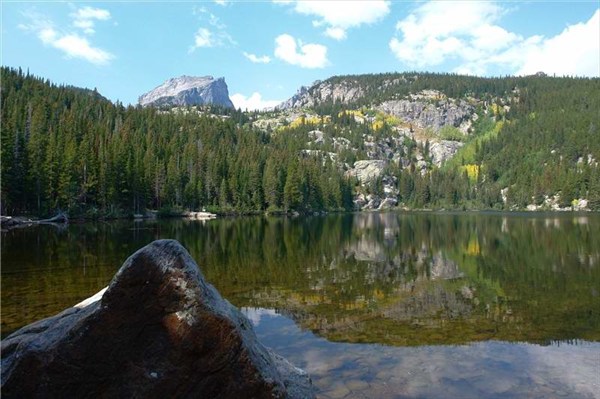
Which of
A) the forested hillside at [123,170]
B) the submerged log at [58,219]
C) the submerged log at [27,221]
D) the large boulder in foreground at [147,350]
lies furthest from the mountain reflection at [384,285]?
the forested hillside at [123,170]

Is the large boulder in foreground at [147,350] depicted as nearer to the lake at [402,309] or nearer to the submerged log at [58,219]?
the lake at [402,309]

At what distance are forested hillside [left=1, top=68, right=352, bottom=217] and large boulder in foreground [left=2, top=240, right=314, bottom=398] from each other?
79.6 m

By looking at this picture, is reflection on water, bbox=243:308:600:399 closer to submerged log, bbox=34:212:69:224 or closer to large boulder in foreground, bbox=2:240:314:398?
large boulder in foreground, bbox=2:240:314:398

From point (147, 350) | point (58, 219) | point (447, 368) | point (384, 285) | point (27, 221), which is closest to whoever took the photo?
point (147, 350)

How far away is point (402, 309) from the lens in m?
19.4

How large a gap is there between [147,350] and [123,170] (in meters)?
101

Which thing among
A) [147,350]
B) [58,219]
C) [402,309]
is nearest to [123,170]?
[58,219]

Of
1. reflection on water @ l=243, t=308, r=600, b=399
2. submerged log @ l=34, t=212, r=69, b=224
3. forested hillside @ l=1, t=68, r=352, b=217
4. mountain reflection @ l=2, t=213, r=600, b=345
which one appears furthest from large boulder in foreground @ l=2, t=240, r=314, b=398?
submerged log @ l=34, t=212, r=69, b=224

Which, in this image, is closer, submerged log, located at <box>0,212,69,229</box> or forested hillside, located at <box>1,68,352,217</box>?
submerged log, located at <box>0,212,69,229</box>

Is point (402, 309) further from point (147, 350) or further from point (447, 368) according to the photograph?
point (147, 350)

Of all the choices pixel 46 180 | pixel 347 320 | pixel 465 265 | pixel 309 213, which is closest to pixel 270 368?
pixel 347 320

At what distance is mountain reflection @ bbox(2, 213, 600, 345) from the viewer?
655 inches

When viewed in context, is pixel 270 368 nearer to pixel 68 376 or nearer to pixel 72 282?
pixel 68 376

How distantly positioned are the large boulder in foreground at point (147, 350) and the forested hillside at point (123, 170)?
79.6m
